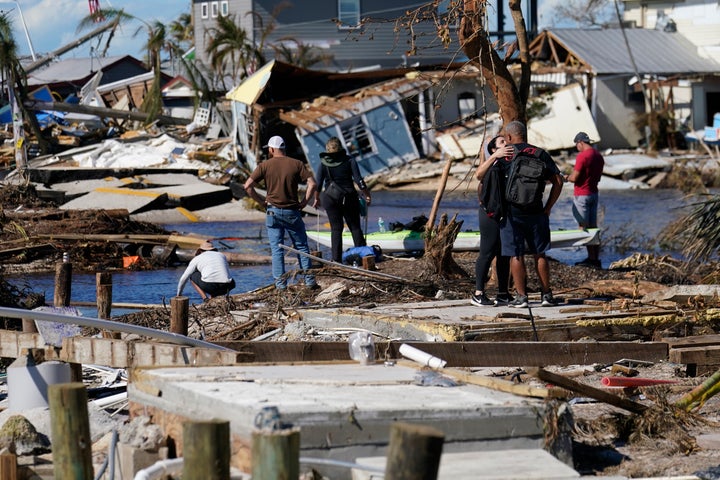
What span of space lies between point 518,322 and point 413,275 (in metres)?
3.83

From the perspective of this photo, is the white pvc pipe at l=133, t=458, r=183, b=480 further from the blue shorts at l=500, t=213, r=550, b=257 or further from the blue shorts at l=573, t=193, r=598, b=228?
the blue shorts at l=573, t=193, r=598, b=228

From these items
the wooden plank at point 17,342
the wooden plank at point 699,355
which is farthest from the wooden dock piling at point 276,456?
the wooden plank at point 699,355

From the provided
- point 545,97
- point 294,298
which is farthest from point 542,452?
point 545,97

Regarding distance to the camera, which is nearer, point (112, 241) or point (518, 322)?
point (518, 322)

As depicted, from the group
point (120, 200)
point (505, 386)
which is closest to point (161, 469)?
point (505, 386)

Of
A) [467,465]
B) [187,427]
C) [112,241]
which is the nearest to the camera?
[187,427]

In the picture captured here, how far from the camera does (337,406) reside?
5582 millimetres

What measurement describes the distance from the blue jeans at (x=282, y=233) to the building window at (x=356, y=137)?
70.9 feet

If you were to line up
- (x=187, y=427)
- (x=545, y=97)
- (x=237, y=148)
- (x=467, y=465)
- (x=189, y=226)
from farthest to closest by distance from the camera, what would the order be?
(x=545, y=97), (x=237, y=148), (x=189, y=226), (x=467, y=465), (x=187, y=427)

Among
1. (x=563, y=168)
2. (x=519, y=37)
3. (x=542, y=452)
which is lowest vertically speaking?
(x=563, y=168)

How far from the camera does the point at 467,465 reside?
5.58 meters

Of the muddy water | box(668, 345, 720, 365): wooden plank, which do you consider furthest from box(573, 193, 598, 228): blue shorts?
box(668, 345, 720, 365): wooden plank

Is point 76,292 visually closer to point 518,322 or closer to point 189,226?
point 518,322

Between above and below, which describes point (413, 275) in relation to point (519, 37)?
below
